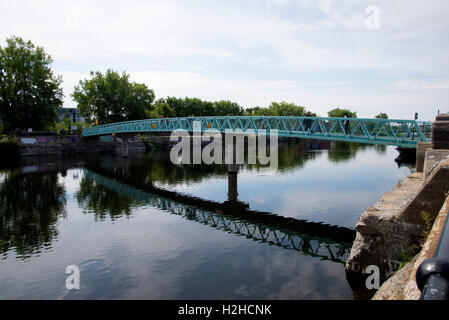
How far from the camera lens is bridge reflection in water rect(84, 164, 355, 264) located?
1505cm

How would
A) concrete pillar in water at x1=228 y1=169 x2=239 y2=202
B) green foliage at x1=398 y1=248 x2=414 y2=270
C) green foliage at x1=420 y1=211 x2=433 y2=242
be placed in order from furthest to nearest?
concrete pillar in water at x1=228 y1=169 x2=239 y2=202 → green foliage at x1=398 y1=248 x2=414 y2=270 → green foliage at x1=420 y1=211 x2=433 y2=242

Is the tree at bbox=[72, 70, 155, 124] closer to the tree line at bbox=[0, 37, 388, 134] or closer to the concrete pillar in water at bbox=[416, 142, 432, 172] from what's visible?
the tree line at bbox=[0, 37, 388, 134]

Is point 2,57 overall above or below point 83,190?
above

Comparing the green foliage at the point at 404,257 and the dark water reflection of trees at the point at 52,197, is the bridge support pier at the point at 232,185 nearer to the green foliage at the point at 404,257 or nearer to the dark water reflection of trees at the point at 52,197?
the dark water reflection of trees at the point at 52,197

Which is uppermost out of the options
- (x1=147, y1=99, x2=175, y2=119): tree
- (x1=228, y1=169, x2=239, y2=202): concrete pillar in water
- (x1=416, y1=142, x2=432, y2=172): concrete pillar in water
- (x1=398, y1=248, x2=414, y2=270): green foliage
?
(x1=147, y1=99, x2=175, y2=119): tree

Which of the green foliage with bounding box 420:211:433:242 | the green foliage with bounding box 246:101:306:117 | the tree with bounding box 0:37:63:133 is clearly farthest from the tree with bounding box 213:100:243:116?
the green foliage with bounding box 420:211:433:242

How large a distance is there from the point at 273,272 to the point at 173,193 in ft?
54.9

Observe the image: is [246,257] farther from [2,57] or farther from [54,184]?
[2,57]

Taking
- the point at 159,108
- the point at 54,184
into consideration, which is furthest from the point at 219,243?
the point at 159,108

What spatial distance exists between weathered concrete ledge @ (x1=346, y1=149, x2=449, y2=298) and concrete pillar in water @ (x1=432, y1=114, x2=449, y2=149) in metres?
5.90

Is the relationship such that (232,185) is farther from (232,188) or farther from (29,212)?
(29,212)

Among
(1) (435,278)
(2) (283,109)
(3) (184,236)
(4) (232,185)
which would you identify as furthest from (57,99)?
(2) (283,109)

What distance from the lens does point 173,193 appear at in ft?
91.8

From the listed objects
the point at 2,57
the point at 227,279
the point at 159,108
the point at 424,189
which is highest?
the point at 2,57
